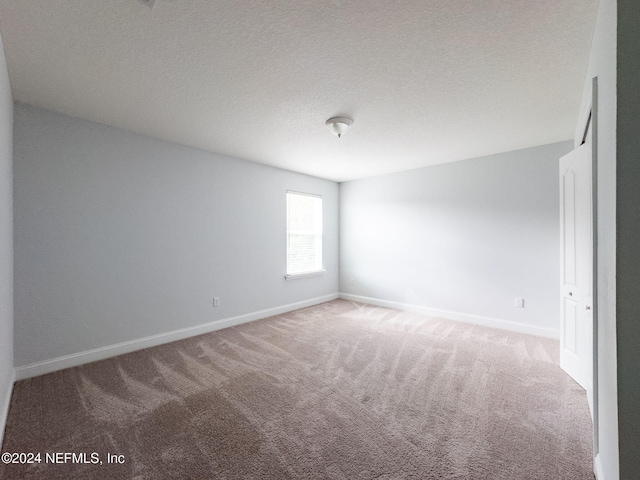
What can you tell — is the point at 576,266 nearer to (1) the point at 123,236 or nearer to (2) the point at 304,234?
(2) the point at 304,234

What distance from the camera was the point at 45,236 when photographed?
2658 mm

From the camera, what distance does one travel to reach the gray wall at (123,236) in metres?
2.61

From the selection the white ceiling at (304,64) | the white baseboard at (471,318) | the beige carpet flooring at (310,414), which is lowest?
the beige carpet flooring at (310,414)

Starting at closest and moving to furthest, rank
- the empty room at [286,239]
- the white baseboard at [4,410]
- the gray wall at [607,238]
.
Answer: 1. the gray wall at [607,238]
2. the empty room at [286,239]
3. the white baseboard at [4,410]

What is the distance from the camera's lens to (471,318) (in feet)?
14.0

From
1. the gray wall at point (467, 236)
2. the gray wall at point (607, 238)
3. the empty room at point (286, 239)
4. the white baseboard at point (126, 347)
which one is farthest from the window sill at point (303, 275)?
the gray wall at point (607, 238)

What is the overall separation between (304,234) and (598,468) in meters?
4.50

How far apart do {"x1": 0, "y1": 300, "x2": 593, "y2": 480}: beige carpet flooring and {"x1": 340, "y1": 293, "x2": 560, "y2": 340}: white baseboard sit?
54 cm

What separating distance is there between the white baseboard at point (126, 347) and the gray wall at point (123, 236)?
0.20ft
